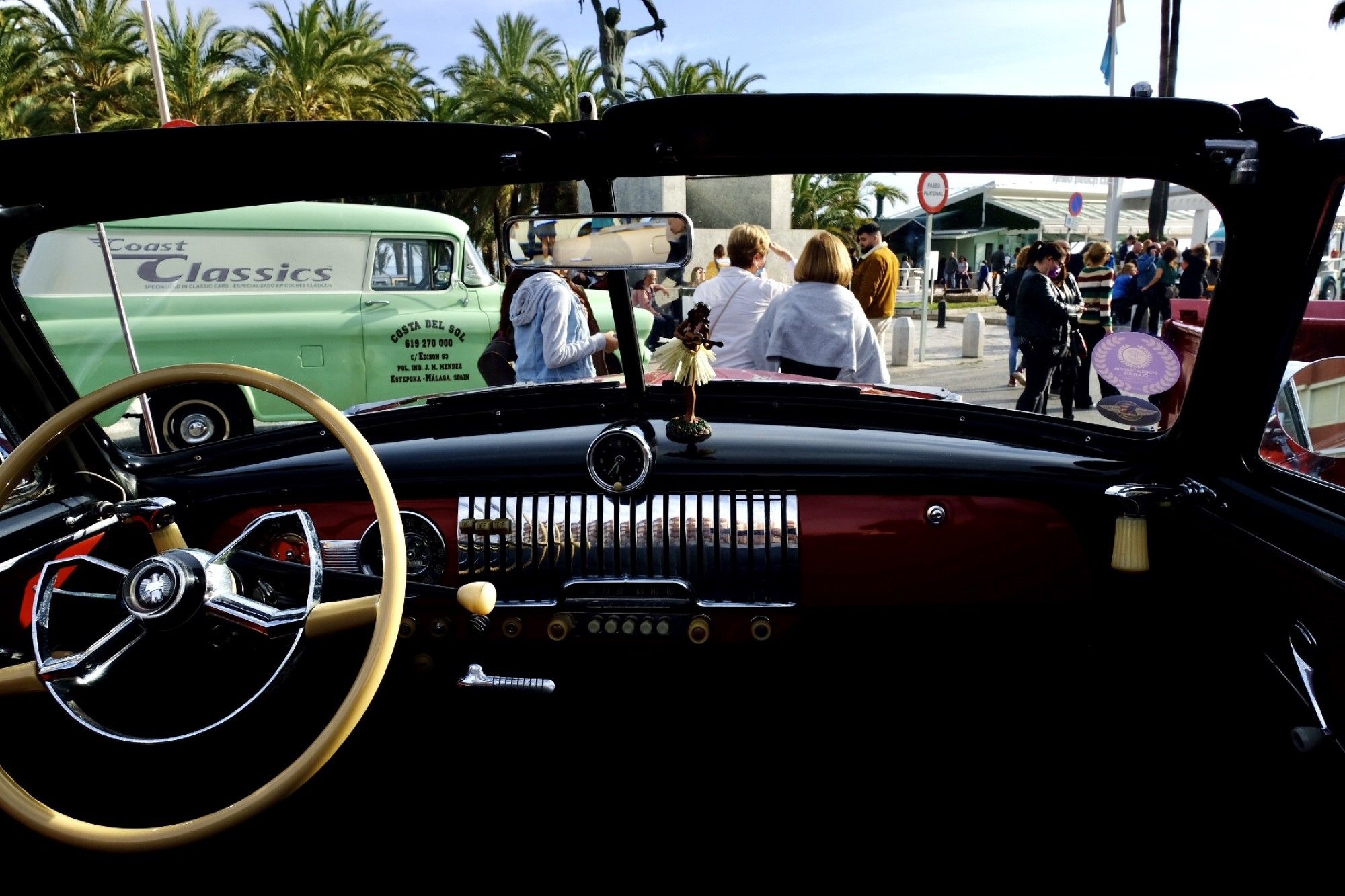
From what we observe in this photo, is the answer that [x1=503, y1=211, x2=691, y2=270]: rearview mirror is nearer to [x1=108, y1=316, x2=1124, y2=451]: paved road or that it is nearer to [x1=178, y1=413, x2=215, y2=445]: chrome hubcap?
[x1=108, y1=316, x2=1124, y2=451]: paved road

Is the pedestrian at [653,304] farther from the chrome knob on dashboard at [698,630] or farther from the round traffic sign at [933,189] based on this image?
the chrome knob on dashboard at [698,630]

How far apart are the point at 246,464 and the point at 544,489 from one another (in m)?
0.72

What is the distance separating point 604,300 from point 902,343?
4956 millimetres

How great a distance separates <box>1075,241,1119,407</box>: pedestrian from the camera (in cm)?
455

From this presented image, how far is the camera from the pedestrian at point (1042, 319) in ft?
10.4

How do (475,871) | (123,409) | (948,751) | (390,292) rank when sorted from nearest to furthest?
(475,871) < (948,751) < (123,409) < (390,292)

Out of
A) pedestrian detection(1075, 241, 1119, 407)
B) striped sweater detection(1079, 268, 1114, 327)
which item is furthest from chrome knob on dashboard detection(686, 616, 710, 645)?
striped sweater detection(1079, 268, 1114, 327)

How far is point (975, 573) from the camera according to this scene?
6.68ft

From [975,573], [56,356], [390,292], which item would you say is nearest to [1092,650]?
[975,573]

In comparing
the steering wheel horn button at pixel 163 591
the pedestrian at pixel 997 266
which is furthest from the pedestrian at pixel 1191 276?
the steering wheel horn button at pixel 163 591

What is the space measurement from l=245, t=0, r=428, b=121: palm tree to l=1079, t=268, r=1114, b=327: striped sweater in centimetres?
1510

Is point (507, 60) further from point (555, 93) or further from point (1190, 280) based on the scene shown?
point (1190, 280)

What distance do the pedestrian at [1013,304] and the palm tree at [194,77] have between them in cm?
1423

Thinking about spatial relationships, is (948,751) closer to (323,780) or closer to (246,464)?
(323,780)
